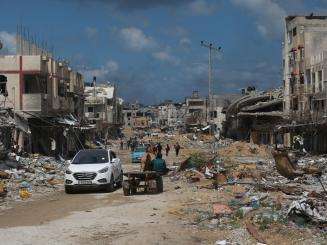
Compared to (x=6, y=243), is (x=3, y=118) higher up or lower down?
higher up

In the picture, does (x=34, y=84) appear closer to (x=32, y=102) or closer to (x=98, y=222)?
(x=32, y=102)

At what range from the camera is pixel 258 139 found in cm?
9081

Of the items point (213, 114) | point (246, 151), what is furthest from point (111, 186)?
point (213, 114)

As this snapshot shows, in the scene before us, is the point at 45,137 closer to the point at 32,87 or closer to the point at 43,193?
the point at 32,87

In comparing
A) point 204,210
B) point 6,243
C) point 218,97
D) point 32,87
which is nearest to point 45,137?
point 32,87

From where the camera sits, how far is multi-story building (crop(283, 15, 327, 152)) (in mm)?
58906

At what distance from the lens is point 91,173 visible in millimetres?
26828

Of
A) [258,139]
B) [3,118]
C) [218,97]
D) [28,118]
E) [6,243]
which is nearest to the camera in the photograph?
[6,243]

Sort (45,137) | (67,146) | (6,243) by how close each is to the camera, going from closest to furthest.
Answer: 1. (6,243)
2. (45,137)
3. (67,146)

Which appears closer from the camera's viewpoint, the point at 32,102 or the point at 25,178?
the point at 25,178

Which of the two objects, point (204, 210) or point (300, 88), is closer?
point (204, 210)

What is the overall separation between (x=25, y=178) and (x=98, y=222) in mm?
15701

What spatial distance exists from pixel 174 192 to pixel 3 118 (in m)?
20.5

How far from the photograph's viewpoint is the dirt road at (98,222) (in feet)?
47.0
